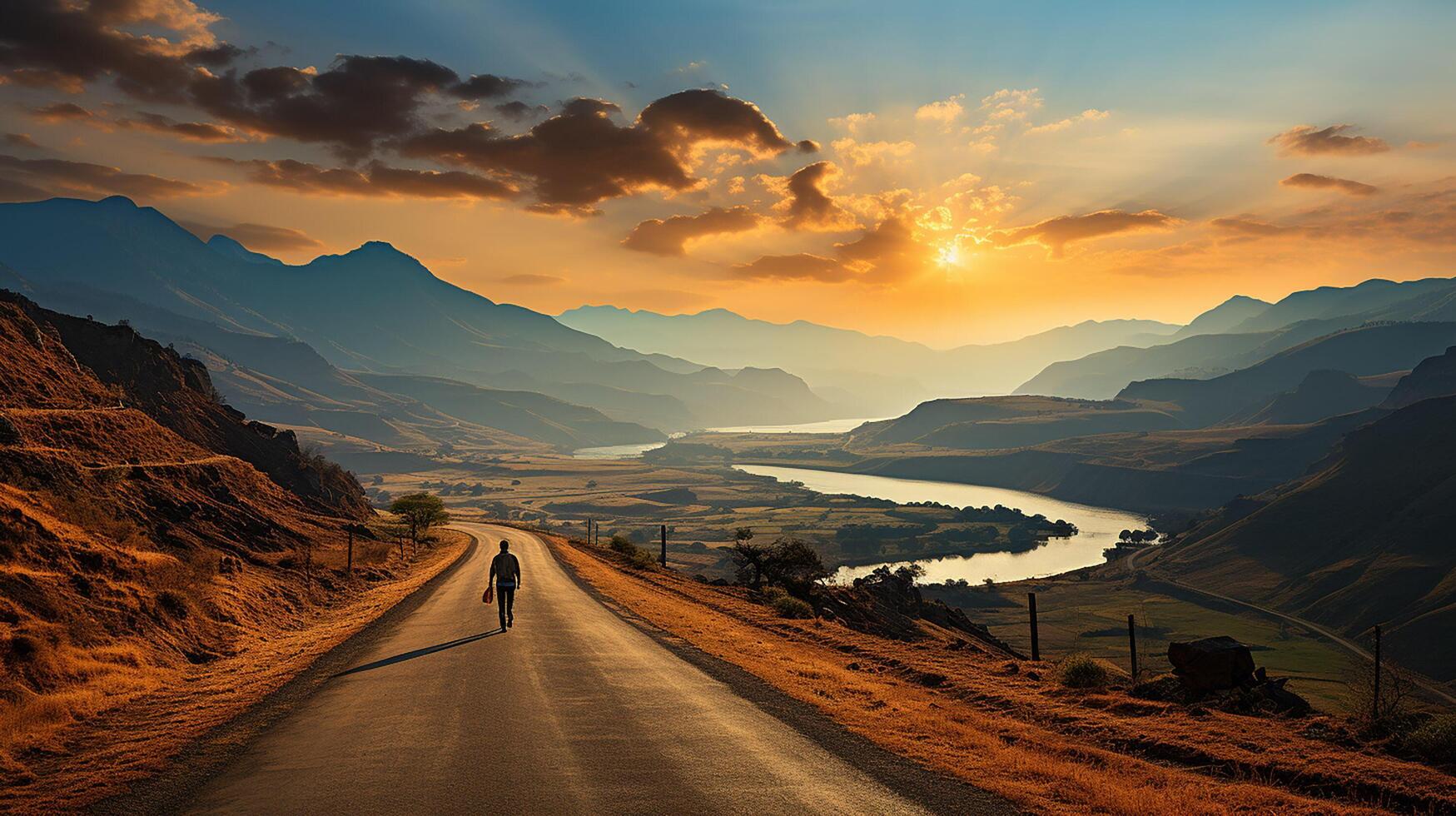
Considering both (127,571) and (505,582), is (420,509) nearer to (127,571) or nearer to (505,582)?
(127,571)

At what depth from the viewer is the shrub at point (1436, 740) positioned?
12.7 meters

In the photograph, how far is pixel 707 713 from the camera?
44.9 ft

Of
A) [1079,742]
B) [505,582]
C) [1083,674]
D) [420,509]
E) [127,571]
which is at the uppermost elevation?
[127,571]

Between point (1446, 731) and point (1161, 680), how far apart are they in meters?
5.84

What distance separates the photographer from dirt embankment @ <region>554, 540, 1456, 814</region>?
10.5 m

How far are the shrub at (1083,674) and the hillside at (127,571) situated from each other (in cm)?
2010

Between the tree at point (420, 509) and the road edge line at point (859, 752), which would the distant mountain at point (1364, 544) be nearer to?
the road edge line at point (859, 752)

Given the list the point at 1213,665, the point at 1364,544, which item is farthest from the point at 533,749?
the point at 1364,544

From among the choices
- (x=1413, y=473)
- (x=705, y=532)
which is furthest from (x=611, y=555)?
(x=1413, y=473)

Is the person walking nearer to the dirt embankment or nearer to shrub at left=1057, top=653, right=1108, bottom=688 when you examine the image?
the dirt embankment

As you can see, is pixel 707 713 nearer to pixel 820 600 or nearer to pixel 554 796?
pixel 554 796

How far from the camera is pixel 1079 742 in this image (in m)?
13.6

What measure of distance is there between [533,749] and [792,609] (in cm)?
2521

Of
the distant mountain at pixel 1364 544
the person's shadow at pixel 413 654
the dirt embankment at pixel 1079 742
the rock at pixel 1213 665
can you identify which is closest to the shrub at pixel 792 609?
the dirt embankment at pixel 1079 742
